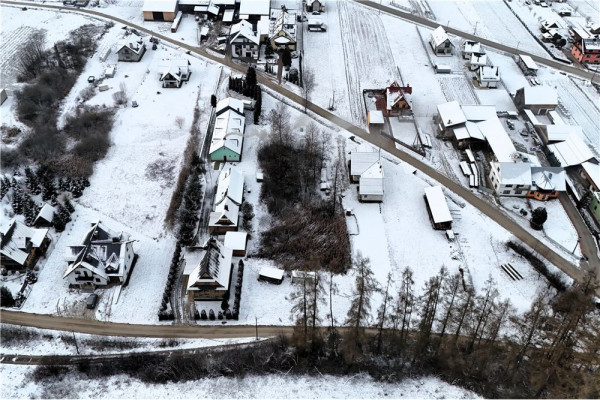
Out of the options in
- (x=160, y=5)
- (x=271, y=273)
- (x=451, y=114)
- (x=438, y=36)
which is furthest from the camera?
(x=160, y=5)

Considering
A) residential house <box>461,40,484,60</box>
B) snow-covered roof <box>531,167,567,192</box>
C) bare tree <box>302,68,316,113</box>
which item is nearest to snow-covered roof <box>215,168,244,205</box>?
bare tree <box>302,68,316,113</box>

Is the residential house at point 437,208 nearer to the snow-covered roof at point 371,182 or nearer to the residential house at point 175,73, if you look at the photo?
the snow-covered roof at point 371,182

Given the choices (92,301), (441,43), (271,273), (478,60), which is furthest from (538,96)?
(92,301)

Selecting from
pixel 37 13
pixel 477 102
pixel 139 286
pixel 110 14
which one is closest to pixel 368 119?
pixel 477 102

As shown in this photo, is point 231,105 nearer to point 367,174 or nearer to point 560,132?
point 367,174

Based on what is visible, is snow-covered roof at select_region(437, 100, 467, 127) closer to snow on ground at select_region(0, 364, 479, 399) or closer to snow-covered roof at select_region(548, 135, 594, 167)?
snow-covered roof at select_region(548, 135, 594, 167)

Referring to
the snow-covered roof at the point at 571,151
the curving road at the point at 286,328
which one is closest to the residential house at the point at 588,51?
the curving road at the point at 286,328

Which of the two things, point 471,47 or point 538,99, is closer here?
point 538,99
